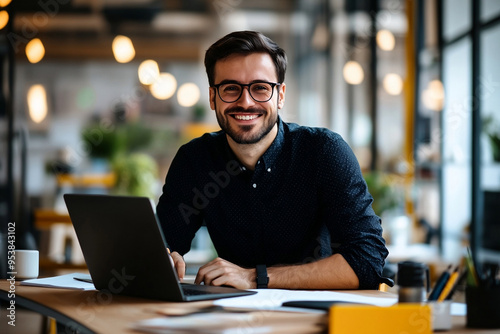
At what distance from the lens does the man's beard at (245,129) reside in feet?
6.98

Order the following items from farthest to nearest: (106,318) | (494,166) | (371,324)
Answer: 1. (494,166)
2. (106,318)
3. (371,324)

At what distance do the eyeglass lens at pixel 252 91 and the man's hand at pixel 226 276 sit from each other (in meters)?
0.59

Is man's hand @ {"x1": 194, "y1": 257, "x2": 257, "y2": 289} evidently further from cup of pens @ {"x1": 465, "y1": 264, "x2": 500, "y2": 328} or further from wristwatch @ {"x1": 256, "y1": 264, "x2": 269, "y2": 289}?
cup of pens @ {"x1": 465, "y1": 264, "x2": 500, "y2": 328}

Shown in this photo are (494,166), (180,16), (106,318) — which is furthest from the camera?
(180,16)

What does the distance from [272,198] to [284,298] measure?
0.65 m

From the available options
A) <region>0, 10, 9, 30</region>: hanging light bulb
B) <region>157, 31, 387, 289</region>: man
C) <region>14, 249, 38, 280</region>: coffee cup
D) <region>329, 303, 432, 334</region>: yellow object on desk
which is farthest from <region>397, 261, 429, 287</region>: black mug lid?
<region>0, 10, 9, 30</region>: hanging light bulb

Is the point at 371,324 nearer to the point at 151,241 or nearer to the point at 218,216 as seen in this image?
the point at 151,241

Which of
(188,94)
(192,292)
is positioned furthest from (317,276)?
(188,94)

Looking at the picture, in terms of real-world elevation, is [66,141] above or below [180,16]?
below

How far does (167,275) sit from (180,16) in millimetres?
8927

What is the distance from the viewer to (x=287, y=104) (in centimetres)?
1050

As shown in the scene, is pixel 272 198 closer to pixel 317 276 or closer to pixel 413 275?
pixel 317 276

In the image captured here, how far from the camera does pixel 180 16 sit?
9984mm

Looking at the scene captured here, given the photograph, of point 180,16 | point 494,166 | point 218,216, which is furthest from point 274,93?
point 180,16
